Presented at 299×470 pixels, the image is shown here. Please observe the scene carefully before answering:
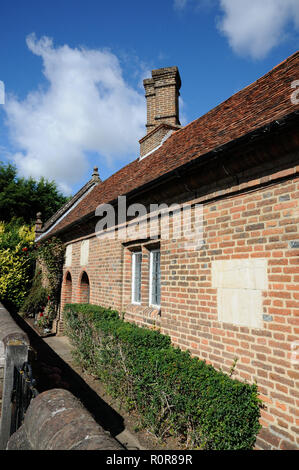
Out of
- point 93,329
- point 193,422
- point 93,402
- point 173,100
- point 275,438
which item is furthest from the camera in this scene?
point 173,100

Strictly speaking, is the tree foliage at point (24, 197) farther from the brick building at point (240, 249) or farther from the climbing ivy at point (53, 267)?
the brick building at point (240, 249)

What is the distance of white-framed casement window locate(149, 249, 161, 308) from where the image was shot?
625cm

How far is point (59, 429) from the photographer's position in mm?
1826

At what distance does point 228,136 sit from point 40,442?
4.27 m

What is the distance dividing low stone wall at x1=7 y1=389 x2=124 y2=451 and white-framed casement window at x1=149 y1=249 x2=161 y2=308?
3992 mm

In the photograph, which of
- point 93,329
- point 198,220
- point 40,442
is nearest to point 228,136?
point 198,220

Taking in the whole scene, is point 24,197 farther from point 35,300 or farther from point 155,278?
point 155,278

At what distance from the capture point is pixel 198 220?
15.4ft

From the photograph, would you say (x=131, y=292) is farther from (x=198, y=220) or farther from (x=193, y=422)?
(x=193, y=422)

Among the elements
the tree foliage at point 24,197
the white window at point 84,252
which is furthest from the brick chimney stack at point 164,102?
the tree foliage at point 24,197

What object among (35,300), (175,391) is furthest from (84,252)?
(175,391)

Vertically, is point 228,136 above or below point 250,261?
above

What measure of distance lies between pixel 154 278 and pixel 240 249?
2795 mm

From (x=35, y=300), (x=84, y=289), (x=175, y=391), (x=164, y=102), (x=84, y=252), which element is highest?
(x=164, y=102)
